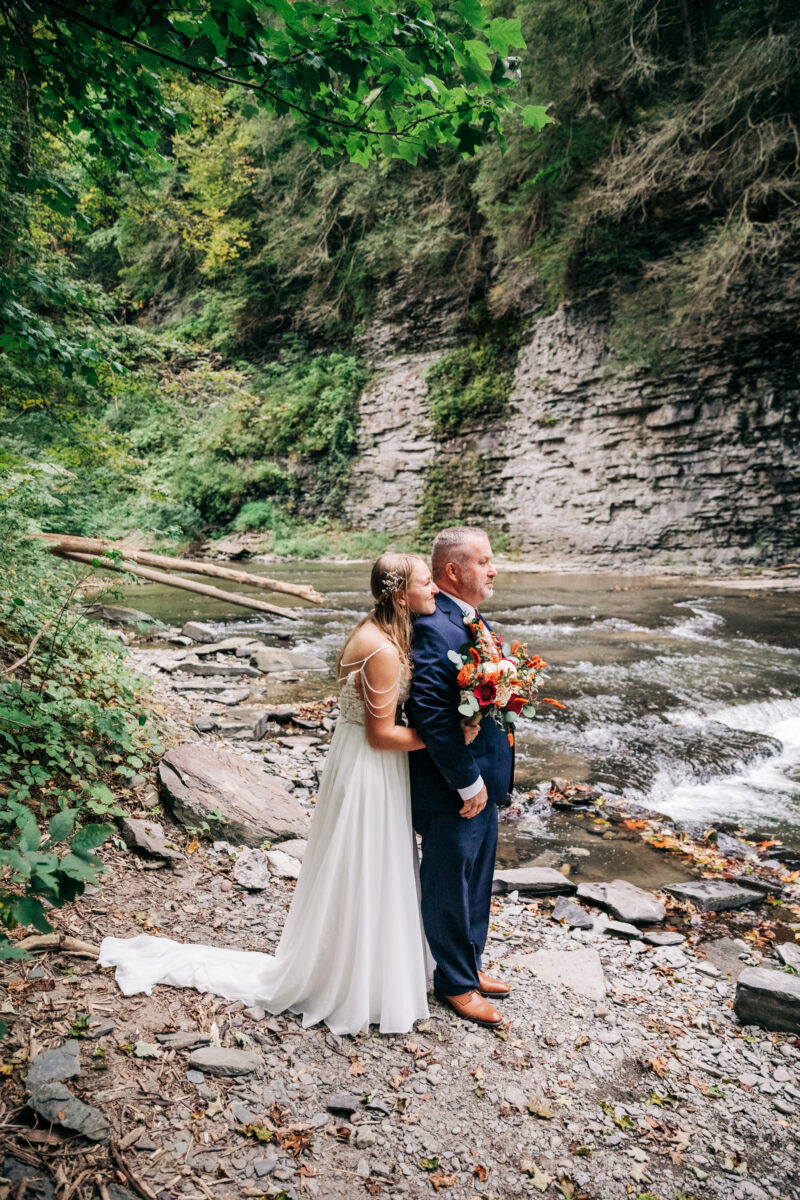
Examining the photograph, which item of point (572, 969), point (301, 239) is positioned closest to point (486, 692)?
point (572, 969)

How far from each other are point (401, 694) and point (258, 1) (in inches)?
114

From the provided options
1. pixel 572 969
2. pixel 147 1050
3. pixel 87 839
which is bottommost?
pixel 572 969

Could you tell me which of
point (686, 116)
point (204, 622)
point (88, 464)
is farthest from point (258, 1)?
point (686, 116)

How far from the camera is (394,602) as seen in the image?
2.67 meters

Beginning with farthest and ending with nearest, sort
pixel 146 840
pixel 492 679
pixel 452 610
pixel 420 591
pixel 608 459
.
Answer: pixel 608 459, pixel 146 840, pixel 452 610, pixel 420 591, pixel 492 679

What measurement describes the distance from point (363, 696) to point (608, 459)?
16.4 metres

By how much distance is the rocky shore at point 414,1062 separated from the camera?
1.96 meters

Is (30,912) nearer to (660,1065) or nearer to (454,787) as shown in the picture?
(454,787)

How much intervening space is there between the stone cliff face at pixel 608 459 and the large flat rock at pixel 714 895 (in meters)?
13.0

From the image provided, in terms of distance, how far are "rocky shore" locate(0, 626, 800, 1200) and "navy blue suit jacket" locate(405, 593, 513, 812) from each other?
1006 millimetres

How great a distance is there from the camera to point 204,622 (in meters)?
12.2

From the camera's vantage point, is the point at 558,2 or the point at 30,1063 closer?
the point at 30,1063

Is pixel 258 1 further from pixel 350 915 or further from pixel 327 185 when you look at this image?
pixel 327 185

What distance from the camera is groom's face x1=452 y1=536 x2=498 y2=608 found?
9.19ft
